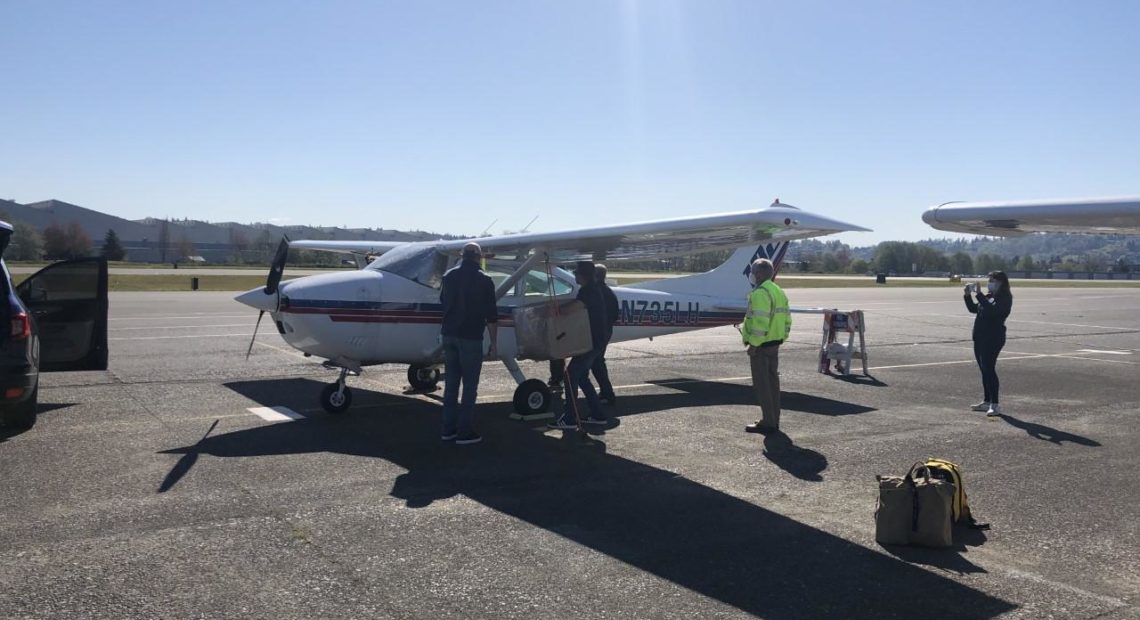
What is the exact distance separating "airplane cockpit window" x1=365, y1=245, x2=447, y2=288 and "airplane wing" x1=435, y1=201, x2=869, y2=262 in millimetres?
170

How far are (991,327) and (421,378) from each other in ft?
24.1

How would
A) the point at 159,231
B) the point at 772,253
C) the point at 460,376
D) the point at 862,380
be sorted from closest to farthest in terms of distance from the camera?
the point at 460,376 < the point at 862,380 < the point at 772,253 < the point at 159,231

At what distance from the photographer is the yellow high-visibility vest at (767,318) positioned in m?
9.20

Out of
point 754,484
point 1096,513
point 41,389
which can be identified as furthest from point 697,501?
point 41,389

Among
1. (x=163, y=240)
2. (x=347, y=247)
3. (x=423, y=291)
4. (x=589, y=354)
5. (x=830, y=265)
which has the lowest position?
(x=589, y=354)

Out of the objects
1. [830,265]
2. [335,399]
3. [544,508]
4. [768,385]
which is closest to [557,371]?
[335,399]

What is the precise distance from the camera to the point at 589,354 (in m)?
9.87

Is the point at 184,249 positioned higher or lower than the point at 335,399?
higher

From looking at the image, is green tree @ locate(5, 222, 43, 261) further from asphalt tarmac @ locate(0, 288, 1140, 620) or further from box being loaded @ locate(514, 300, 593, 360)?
box being loaded @ locate(514, 300, 593, 360)

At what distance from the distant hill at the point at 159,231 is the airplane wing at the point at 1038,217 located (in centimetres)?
6337

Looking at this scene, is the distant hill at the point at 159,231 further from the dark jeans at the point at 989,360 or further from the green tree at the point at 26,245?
the dark jeans at the point at 989,360

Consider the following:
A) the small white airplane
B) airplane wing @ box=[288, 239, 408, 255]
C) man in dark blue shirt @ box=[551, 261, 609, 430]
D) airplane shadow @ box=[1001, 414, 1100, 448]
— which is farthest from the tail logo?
airplane wing @ box=[288, 239, 408, 255]

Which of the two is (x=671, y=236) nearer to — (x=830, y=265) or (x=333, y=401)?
(x=333, y=401)

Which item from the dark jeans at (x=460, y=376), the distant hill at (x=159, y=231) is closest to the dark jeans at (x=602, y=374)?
the dark jeans at (x=460, y=376)
